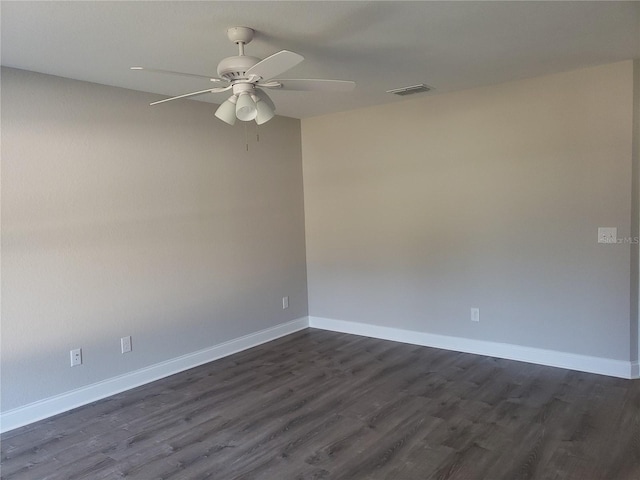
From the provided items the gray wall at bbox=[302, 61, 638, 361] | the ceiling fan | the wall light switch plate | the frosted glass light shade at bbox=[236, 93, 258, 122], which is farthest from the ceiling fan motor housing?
the wall light switch plate

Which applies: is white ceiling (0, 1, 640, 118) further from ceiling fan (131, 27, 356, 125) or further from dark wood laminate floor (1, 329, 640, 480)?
dark wood laminate floor (1, 329, 640, 480)

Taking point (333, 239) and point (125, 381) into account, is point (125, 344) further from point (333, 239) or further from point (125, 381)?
point (333, 239)

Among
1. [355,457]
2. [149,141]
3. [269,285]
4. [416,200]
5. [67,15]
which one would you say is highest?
[67,15]

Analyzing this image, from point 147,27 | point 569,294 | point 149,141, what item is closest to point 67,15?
point 147,27

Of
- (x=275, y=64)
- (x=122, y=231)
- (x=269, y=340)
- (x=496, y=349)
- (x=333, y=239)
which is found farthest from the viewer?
(x=333, y=239)

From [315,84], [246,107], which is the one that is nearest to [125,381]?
[246,107]

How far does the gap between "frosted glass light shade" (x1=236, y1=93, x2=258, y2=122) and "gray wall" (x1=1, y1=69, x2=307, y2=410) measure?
1639 mm

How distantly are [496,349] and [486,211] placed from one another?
1.26m

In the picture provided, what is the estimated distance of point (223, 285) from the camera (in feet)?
14.8

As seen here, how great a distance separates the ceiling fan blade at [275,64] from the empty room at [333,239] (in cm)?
2

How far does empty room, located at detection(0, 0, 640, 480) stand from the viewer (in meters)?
2.59

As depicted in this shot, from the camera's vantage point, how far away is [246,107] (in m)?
2.49

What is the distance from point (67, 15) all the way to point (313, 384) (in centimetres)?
298

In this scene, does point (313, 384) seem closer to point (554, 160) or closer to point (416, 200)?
point (416, 200)
